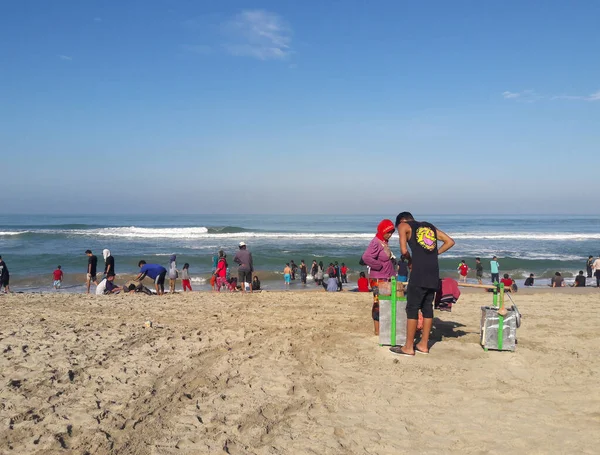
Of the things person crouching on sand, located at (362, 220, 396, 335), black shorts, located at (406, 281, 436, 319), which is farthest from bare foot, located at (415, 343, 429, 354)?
person crouching on sand, located at (362, 220, 396, 335)

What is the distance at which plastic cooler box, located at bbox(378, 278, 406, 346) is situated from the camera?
5.67 meters

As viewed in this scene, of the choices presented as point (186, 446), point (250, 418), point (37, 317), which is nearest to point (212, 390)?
point (250, 418)

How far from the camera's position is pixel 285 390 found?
14.4 ft

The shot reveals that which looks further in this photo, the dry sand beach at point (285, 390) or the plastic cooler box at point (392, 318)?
the plastic cooler box at point (392, 318)

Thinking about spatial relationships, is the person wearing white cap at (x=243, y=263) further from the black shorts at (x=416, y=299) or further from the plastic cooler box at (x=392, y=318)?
the black shorts at (x=416, y=299)

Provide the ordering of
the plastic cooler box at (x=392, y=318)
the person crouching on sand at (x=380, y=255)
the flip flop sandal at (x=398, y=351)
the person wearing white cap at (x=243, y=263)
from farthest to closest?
the person wearing white cap at (x=243, y=263) → the person crouching on sand at (x=380, y=255) → the plastic cooler box at (x=392, y=318) → the flip flop sandal at (x=398, y=351)

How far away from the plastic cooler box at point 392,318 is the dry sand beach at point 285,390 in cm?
20

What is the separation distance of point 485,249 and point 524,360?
32.8 m

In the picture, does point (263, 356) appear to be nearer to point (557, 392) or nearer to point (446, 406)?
point (446, 406)

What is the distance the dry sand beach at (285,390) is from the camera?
3365mm

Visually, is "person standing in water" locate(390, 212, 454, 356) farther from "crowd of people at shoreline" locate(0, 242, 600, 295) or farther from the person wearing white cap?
the person wearing white cap

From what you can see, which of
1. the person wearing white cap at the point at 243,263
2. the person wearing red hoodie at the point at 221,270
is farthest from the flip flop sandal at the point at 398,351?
the person wearing red hoodie at the point at 221,270

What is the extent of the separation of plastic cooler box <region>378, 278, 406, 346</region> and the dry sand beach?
0.66ft

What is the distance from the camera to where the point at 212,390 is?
436cm
